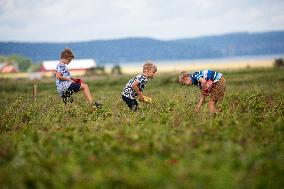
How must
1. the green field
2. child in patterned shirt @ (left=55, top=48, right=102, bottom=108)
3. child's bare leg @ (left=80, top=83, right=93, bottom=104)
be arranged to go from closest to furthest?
1. the green field
2. child's bare leg @ (left=80, top=83, right=93, bottom=104)
3. child in patterned shirt @ (left=55, top=48, right=102, bottom=108)

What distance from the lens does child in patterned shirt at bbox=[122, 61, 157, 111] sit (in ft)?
36.9

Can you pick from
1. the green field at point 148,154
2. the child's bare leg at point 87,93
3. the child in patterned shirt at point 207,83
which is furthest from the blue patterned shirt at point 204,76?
the child's bare leg at point 87,93

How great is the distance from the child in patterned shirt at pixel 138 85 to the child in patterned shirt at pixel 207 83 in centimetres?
91

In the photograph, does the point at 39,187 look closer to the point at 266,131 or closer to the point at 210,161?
the point at 210,161

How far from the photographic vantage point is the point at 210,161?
5.54 metres

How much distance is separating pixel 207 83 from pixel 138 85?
1.72 metres

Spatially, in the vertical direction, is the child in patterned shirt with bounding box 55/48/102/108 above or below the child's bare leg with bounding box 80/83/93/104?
above

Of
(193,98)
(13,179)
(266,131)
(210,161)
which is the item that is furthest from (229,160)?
(193,98)

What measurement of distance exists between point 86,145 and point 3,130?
323 centimetres

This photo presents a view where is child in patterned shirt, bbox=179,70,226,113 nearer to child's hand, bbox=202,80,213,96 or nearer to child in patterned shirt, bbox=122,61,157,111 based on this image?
child's hand, bbox=202,80,213,96

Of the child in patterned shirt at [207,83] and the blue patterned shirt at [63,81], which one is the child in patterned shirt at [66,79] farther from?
the child in patterned shirt at [207,83]

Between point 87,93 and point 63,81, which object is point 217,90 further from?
point 63,81

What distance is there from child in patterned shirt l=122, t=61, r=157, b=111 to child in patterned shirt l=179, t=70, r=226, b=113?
0.91 m

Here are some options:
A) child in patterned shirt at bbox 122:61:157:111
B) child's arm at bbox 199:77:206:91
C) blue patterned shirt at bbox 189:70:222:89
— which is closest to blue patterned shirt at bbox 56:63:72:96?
child in patterned shirt at bbox 122:61:157:111
